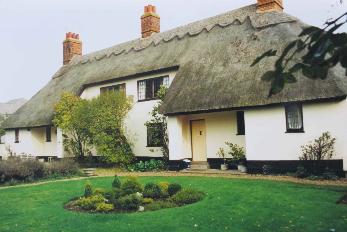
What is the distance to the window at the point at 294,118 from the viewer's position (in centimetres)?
1567

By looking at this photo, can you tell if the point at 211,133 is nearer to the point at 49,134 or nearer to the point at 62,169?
the point at 62,169

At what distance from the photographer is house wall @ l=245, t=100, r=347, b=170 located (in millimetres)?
14695

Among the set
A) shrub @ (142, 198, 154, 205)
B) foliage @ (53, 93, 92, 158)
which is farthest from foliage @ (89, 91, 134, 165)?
shrub @ (142, 198, 154, 205)

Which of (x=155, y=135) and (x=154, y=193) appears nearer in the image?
(x=154, y=193)

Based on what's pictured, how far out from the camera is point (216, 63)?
63.5ft

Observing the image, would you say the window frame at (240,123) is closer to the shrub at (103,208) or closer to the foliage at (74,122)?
the foliage at (74,122)

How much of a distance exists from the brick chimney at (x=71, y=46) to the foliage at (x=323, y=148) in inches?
1019

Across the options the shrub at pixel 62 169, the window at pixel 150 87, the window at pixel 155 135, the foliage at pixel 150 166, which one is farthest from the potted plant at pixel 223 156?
the shrub at pixel 62 169

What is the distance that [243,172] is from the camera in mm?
17203

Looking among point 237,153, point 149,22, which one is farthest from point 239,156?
point 149,22

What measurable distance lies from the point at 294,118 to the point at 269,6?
771 cm

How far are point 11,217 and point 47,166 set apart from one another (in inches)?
393

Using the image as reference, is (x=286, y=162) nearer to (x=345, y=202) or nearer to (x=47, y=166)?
(x=345, y=202)

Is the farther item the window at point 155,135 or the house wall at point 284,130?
the window at point 155,135
